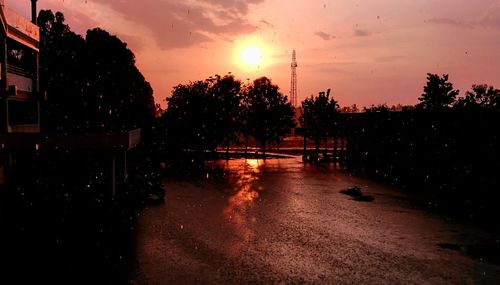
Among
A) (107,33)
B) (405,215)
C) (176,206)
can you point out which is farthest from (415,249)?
(107,33)

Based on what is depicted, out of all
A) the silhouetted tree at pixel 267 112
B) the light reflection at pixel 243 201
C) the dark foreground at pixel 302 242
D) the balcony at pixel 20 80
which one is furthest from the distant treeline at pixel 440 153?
the balcony at pixel 20 80

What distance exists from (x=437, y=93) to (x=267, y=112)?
20.8 metres

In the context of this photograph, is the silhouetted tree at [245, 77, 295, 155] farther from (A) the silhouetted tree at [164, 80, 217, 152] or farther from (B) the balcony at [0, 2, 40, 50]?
(B) the balcony at [0, 2, 40, 50]

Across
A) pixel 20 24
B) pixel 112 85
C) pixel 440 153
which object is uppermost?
pixel 20 24

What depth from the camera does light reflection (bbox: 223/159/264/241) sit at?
726 inches

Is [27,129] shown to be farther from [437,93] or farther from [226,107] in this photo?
[437,93]

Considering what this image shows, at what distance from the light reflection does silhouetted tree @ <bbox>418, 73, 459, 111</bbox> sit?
91.9 ft

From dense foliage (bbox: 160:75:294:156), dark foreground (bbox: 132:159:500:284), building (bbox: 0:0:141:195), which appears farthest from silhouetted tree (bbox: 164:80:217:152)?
dark foreground (bbox: 132:159:500:284)

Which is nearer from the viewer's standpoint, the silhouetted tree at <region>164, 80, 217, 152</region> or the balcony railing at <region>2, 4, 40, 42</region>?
the balcony railing at <region>2, 4, 40, 42</region>

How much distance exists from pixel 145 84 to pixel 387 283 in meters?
44.4

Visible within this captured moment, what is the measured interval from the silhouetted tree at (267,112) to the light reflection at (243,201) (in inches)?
792

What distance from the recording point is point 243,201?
966 inches

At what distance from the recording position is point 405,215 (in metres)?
21.8

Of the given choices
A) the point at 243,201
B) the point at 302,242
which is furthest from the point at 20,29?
the point at 302,242
